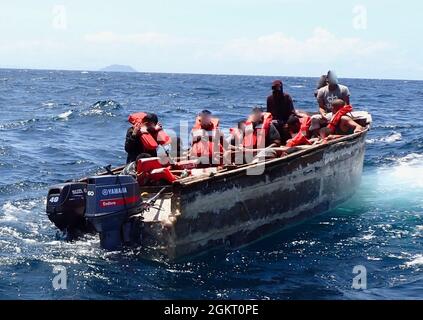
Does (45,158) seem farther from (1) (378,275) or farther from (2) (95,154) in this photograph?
(1) (378,275)

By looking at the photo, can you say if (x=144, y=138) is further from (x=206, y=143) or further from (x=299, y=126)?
(x=299, y=126)

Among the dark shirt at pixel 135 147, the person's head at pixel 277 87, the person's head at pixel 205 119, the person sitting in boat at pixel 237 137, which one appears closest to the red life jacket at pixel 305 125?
the person's head at pixel 277 87

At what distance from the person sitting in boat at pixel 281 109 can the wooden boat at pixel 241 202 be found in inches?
55.5

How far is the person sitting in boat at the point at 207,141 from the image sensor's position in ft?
35.9

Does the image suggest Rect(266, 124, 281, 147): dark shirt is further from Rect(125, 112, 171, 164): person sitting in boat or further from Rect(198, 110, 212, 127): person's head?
Rect(125, 112, 171, 164): person sitting in boat

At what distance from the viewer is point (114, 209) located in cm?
860

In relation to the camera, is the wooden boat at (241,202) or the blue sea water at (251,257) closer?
the blue sea water at (251,257)

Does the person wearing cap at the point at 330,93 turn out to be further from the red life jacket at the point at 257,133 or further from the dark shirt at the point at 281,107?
the red life jacket at the point at 257,133

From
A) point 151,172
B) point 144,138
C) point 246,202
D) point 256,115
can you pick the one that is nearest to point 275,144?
point 256,115

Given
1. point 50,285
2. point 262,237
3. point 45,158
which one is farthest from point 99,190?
point 45,158

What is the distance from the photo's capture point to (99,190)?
8492 millimetres

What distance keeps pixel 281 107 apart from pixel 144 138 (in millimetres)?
3876

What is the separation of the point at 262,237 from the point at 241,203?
36.5 inches

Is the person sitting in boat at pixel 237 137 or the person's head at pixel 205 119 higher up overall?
the person's head at pixel 205 119
